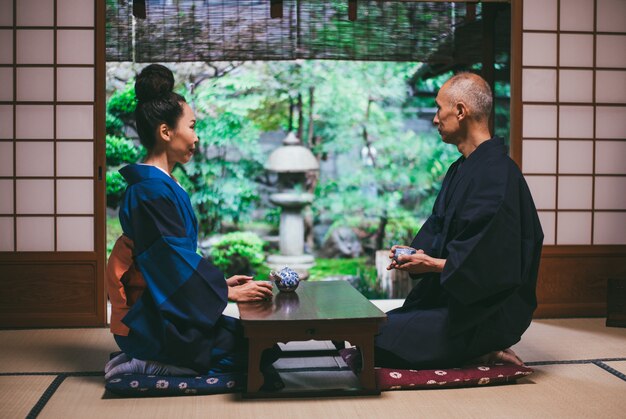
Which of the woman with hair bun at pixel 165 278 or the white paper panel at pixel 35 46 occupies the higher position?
the white paper panel at pixel 35 46

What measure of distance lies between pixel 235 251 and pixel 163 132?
587 centimetres

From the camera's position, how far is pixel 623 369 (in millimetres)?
3541

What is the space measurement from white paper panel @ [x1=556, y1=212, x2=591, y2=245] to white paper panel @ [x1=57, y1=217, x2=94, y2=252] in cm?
301

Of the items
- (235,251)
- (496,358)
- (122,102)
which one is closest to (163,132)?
(496,358)

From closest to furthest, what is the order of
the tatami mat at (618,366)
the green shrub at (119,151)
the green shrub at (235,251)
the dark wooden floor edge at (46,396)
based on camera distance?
the dark wooden floor edge at (46,396), the tatami mat at (618,366), the green shrub at (119,151), the green shrub at (235,251)

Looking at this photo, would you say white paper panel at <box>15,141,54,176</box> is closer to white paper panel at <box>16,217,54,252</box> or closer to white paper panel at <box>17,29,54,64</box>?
white paper panel at <box>16,217,54,252</box>

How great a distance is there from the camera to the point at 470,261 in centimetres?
312

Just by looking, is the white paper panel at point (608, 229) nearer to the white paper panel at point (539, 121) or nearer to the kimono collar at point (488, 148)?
the white paper panel at point (539, 121)

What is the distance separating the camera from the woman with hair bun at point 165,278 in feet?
10.2

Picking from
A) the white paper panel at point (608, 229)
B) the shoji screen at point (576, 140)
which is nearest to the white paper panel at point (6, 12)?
the shoji screen at point (576, 140)

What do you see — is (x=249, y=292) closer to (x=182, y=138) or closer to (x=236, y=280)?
(x=236, y=280)

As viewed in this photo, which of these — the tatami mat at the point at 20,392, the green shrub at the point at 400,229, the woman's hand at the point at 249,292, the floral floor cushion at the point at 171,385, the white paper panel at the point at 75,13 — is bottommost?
the tatami mat at the point at 20,392

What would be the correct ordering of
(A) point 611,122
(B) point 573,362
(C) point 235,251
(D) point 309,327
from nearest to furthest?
1. (D) point 309,327
2. (B) point 573,362
3. (A) point 611,122
4. (C) point 235,251

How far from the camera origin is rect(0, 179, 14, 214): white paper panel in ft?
15.8
